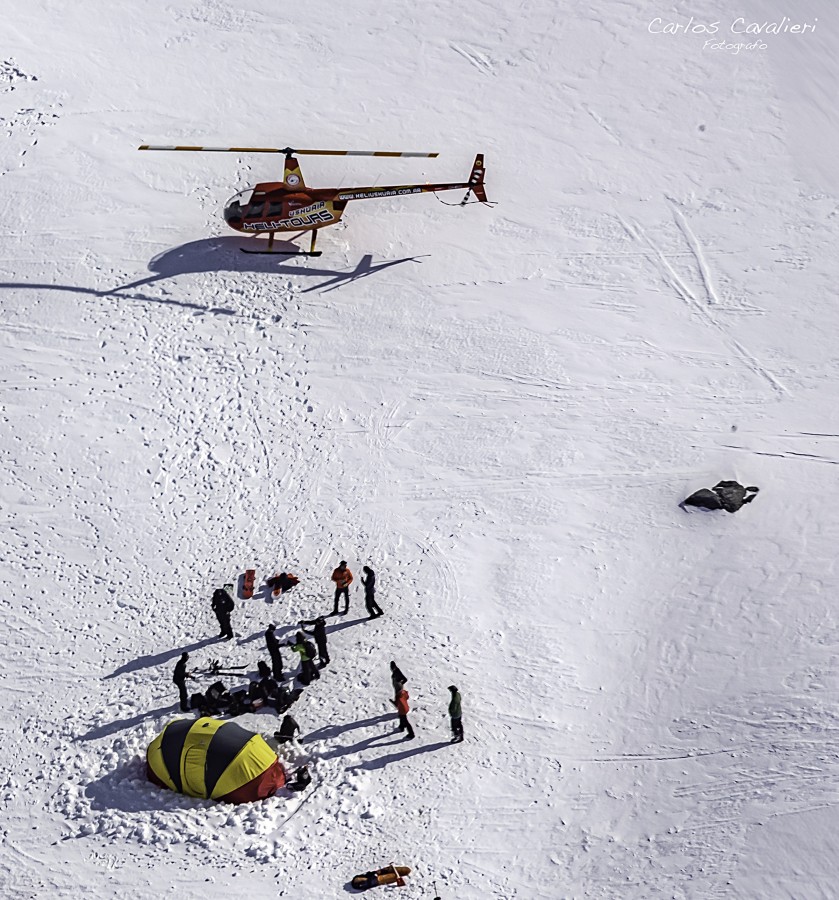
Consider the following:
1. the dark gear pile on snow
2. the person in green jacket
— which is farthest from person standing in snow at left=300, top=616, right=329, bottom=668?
the dark gear pile on snow

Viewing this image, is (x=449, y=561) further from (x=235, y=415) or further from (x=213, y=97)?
(x=213, y=97)

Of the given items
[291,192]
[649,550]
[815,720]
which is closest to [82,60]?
[291,192]

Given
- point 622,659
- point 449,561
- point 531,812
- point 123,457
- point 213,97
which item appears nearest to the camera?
point 531,812

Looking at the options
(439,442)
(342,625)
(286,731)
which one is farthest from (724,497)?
(286,731)

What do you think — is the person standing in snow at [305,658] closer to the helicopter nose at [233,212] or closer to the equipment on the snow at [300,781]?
the equipment on the snow at [300,781]

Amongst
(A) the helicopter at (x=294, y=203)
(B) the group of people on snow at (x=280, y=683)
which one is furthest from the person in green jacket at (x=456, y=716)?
(A) the helicopter at (x=294, y=203)

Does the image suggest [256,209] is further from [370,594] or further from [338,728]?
[338,728]

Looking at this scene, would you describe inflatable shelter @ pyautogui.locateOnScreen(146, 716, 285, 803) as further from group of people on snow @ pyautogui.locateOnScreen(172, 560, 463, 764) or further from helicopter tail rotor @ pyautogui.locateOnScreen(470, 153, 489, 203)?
helicopter tail rotor @ pyautogui.locateOnScreen(470, 153, 489, 203)
